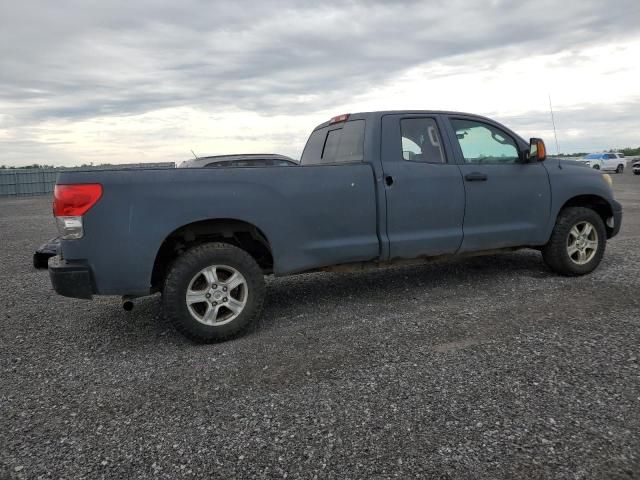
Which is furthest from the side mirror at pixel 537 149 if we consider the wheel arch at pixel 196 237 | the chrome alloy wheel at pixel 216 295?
the chrome alloy wheel at pixel 216 295

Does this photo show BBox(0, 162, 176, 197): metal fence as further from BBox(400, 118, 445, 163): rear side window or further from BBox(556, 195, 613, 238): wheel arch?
BBox(556, 195, 613, 238): wheel arch

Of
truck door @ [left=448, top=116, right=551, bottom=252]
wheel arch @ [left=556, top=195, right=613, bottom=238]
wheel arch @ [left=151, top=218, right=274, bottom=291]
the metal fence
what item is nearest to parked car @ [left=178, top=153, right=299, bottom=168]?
truck door @ [left=448, top=116, right=551, bottom=252]

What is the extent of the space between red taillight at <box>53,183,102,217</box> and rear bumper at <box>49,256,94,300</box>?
0.41 meters

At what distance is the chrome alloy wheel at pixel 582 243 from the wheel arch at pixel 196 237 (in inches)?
143

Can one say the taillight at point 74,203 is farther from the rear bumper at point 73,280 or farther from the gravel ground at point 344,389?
the gravel ground at point 344,389

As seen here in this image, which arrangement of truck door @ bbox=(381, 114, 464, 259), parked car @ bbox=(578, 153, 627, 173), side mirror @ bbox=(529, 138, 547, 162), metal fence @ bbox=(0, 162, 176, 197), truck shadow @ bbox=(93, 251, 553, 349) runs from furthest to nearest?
1. parked car @ bbox=(578, 153, 627, 173)
2. metal fence @ bbox=(0, 162, 176, 197)
3. side mirror @ bbox=(529, 138, 547, 162)
4. truck door @ bbox=(381, 114, 464, 259)
5. truck shadow @ bbox=(93, 251, 553, 349)

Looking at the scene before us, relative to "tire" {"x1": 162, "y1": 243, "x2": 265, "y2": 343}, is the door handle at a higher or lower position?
higher

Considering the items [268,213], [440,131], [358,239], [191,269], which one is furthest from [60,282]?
[440,131]

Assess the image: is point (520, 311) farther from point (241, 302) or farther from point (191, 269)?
point (191, 269)

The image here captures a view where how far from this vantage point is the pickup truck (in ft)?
12.6

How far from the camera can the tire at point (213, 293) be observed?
3994 mm

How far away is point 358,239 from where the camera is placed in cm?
462

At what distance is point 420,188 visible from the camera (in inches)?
192

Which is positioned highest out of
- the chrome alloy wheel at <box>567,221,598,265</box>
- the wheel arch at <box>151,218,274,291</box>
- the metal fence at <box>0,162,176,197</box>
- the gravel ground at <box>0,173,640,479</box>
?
the metal fence at <box>0,162,176,197</box>
